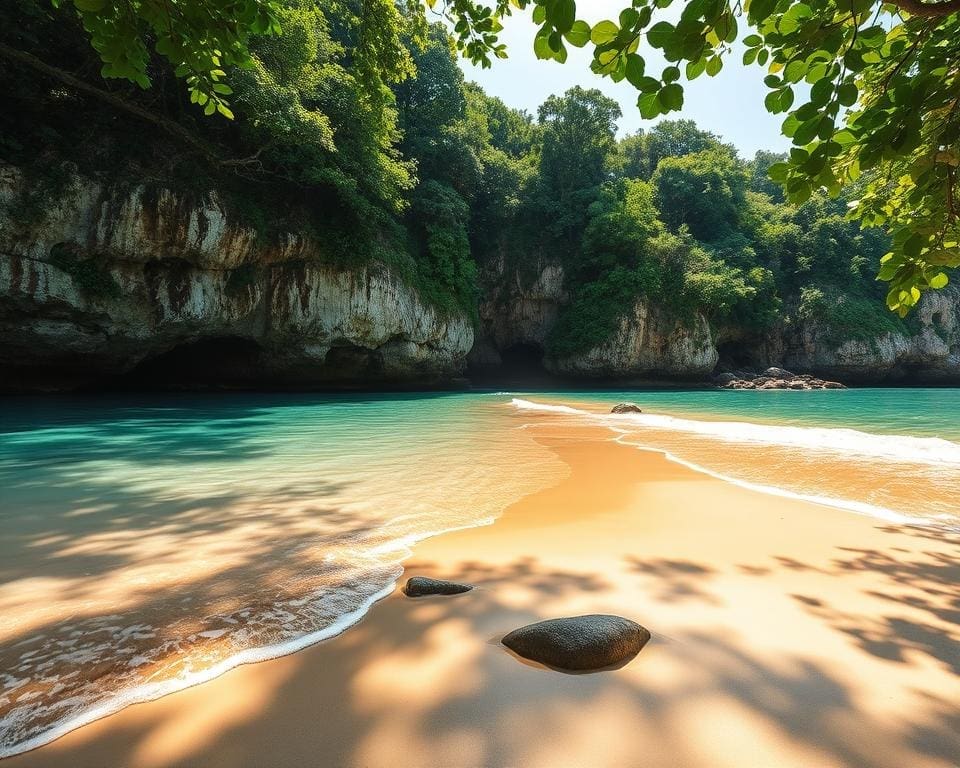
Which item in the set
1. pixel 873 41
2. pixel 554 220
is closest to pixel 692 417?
pixel 873 41

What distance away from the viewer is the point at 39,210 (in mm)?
10625

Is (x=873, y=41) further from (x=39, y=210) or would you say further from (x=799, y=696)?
(x=39, y=210)

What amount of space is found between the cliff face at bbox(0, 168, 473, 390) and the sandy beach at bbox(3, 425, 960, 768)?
14.1 meters

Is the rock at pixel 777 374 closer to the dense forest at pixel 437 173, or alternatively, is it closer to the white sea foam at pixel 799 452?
the dense forest at pixel 437 173

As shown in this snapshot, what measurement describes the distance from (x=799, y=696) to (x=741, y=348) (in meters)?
35.6

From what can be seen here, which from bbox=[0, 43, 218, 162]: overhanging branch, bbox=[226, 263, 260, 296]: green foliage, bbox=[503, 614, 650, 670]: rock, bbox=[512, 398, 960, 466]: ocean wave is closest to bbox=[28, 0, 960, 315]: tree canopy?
bbox=[503, 614, 650, 670]: rock

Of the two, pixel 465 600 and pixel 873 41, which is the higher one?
pixel 873 41

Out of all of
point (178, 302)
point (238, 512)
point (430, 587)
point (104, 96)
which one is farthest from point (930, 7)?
point (178, 302)

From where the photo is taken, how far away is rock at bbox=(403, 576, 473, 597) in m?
2.12

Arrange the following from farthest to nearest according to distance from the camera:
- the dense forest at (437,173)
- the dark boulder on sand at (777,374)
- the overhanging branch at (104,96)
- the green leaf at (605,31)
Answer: the dark boulder on sand at (777,374) < the dense forest at (437,173) < the overhanging branch at (104,96) < the green leaf at (605,31)

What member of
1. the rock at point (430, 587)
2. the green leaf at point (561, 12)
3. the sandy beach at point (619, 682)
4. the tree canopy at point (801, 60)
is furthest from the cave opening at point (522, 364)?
the green leaf at point (561, 12)

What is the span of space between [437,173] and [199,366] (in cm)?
1467

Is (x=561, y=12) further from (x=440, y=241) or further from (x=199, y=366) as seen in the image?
(x=199, y=366)

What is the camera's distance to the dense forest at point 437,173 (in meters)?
10.7
